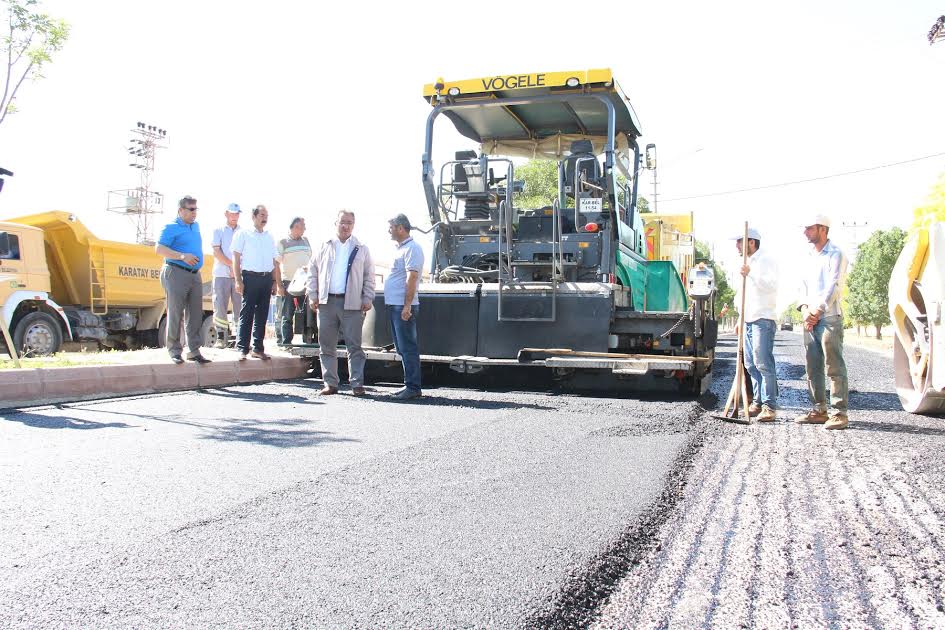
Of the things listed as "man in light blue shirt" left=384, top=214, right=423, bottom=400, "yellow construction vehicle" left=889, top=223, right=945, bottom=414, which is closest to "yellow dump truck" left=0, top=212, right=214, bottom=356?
"man in light blue shirt" left=384, top=214, right=423, bottom=400

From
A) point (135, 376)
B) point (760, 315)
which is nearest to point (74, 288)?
point (135, 376)

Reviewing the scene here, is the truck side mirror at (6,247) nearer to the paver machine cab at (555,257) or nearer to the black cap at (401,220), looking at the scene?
the paver machine cab at (555,257)

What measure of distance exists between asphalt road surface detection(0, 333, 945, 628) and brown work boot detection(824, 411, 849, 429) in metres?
0.22

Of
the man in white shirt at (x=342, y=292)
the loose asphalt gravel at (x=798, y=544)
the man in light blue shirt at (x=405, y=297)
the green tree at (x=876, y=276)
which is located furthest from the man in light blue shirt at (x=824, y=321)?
the green tree at (x=876, y=276)

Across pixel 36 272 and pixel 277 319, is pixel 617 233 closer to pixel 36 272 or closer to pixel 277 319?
pixel 277 319

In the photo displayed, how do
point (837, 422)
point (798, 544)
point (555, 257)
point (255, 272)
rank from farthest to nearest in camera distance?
point (255, 272)
point (555, 257)
point (837, 422)
point (798, 544)

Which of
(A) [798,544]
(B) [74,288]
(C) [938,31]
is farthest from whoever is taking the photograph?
(C) [938,31]

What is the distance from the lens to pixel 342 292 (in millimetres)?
7105

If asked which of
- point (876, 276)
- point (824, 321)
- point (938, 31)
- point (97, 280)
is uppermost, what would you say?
point (938, 31)

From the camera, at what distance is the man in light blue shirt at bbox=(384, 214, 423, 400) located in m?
6.88

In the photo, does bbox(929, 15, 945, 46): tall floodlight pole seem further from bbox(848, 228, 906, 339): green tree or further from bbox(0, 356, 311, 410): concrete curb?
bbox(848, 228, 906, 339): green tree

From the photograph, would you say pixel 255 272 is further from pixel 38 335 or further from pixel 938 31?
pixel 938 31

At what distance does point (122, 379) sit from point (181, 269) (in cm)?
122

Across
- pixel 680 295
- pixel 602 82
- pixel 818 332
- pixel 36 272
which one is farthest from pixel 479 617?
pixel 36 272
